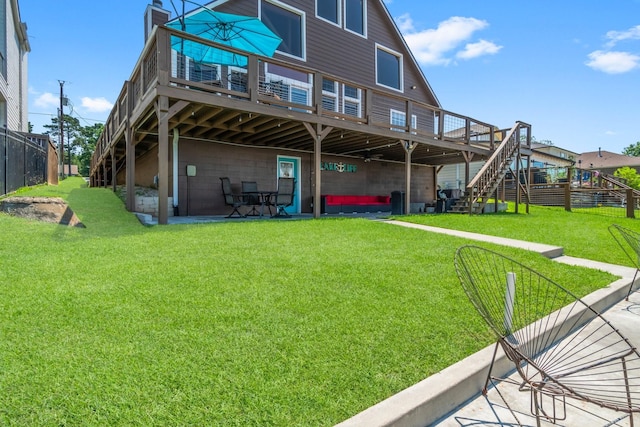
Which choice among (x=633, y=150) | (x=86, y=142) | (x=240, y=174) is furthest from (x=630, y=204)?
(x=633, y=150)

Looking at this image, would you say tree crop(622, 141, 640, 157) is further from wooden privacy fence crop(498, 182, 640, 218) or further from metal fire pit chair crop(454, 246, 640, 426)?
metal fire pit chair crop(454, 246, 640, 426)

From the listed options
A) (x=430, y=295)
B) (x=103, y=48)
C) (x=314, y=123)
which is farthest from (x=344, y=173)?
(x=103, y=48)

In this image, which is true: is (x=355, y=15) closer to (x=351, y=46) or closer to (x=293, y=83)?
(x=351, y=46)

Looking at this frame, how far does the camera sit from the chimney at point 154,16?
390 inches

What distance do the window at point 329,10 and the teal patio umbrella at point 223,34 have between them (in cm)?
431

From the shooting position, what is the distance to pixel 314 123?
7.97m

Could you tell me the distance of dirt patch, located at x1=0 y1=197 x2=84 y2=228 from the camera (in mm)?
5504

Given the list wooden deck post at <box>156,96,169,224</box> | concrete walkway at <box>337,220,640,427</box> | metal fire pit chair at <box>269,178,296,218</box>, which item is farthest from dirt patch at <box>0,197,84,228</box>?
concrete walkway at <box>337,220,640,427</box>

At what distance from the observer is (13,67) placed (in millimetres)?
14625

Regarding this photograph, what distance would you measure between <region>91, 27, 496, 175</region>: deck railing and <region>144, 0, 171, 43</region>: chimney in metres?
1.89

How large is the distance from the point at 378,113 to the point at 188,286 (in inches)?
468

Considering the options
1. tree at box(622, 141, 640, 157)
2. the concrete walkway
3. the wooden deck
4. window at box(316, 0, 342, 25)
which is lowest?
the concrete walkway

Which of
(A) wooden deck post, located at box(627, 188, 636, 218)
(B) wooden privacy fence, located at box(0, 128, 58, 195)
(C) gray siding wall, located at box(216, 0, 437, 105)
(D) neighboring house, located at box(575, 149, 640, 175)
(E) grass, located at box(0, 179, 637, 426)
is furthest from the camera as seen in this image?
(D) neighboring house, located at box(575, 149, 640, 175)

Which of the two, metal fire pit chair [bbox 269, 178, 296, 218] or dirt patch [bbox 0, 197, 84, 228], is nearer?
dirt patch [bbox 0, 197, 84, 228]
